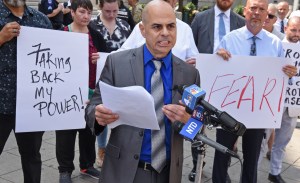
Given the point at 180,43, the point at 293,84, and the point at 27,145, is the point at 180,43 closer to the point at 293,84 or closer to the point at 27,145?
the point at 293,84

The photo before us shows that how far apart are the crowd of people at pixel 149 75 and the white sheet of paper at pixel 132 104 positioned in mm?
51

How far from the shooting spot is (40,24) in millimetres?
3469

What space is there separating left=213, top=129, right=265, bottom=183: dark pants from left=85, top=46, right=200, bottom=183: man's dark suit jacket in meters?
1.47

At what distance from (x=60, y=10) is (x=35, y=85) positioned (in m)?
6.10

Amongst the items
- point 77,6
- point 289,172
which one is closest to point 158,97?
point 77,6

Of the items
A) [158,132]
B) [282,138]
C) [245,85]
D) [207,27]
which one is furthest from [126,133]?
[282,138]

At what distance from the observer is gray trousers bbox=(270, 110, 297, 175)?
4.68m

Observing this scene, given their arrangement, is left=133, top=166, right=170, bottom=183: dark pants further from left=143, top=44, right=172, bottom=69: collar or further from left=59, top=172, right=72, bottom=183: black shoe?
left=59, top=172, right=72, bottom=183: black shoe

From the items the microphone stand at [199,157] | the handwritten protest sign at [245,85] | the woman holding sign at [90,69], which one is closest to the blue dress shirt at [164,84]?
the microphone stand at [199,157]

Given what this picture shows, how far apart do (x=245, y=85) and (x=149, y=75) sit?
1.54 m

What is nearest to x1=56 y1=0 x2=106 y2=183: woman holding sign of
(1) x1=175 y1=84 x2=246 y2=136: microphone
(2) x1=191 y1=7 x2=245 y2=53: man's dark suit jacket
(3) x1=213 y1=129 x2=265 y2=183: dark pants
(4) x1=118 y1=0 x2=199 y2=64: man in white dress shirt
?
(4) x1=118 y1=0 x2=199 y2=64: man in white dress shirt

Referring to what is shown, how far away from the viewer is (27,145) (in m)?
3.52

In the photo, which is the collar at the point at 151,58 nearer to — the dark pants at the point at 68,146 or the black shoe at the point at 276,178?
the dark pants at the point at 68,146

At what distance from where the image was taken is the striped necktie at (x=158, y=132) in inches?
89.7
